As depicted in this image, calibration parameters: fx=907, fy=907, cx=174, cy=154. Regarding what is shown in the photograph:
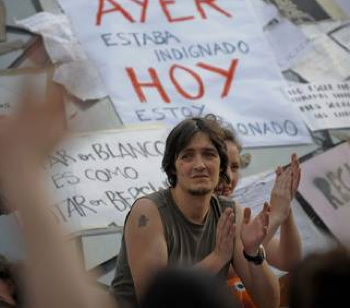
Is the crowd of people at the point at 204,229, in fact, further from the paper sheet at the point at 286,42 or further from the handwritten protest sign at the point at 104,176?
the paper sheet at the point at 286,42

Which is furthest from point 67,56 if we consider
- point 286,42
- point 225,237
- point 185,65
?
point 225,237

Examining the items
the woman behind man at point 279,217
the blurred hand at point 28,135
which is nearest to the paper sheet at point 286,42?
the woman behind man at point 279,217

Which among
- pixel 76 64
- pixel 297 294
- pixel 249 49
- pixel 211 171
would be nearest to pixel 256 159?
pixel 249 49

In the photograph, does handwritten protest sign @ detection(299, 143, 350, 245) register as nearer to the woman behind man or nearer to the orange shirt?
the woman behind man

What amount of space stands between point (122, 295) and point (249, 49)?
149 cm

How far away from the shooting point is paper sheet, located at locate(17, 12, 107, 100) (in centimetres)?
307

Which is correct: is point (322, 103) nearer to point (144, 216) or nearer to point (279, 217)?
point (279, 217)

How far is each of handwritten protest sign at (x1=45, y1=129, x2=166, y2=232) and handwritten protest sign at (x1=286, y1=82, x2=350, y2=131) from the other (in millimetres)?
582

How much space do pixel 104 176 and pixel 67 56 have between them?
1.56ft

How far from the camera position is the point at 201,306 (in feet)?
3.16

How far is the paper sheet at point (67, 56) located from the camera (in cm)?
307

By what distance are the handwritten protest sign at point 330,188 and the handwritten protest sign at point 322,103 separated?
0.44 ft

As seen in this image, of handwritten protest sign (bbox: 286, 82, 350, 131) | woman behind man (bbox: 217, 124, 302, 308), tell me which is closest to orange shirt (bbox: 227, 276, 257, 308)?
woman behind man (bbox: 217, 124, 302, 308)

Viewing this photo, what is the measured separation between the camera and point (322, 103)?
3.38 meters
